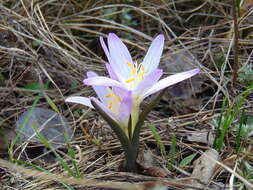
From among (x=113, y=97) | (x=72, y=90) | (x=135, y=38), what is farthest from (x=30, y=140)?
(x=135, y=38)

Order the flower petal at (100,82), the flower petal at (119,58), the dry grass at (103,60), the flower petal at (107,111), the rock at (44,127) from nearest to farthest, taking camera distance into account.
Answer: the flower petal at (100,82) < the flower petal at (107,111) < the flower petal at (119,58) < the dry grass at (103,60) < the rock at (44,127)

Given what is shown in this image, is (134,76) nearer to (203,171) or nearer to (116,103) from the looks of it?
(116,103)

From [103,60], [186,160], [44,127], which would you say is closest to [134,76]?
[186,160]

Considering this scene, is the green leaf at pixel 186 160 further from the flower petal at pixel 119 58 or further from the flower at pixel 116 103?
the flower petal at pixel 119 58

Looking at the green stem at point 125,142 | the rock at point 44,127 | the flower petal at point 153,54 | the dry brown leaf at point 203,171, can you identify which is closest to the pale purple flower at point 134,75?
the flower petal at point 153,54

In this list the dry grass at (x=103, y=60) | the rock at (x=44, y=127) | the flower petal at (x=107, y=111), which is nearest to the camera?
the flower petal at (x=107, y=111)

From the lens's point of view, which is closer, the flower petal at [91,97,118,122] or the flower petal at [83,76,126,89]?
Answer: the flower petal at [83,76,126,89]

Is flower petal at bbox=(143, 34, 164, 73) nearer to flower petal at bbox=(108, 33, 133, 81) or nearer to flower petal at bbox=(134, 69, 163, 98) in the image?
flower petal at bbox=(108, 33, 133, 81)

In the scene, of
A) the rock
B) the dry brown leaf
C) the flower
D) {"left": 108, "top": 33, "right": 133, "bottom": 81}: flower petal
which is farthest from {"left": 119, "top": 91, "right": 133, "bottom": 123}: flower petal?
the rock
